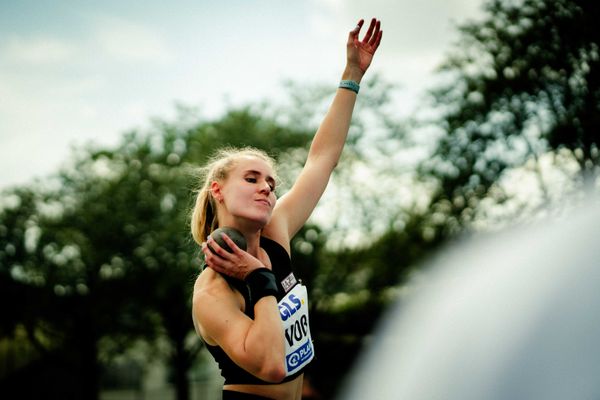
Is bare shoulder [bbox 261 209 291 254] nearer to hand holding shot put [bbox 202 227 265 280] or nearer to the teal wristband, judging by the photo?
hand holding shot put [bbox 202 227 265 280]

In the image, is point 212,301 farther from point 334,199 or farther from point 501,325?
point 334,199

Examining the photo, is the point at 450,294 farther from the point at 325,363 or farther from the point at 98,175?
the point at 98,175

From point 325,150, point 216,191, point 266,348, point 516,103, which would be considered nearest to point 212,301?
point 266,348

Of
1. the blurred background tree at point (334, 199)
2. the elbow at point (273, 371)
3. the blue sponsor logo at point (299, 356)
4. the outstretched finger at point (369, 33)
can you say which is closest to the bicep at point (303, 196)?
the blue sponsor logo at point (299, 356)

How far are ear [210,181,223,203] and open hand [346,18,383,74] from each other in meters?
1.37

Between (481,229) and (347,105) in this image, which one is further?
(481,229)

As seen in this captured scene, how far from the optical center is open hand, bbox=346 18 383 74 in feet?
13.3

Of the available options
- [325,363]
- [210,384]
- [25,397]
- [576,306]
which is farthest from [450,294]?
[25,397]

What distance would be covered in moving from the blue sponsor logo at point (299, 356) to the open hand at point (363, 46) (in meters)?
1.93

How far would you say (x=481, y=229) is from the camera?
23469mm

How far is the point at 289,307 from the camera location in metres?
3.12

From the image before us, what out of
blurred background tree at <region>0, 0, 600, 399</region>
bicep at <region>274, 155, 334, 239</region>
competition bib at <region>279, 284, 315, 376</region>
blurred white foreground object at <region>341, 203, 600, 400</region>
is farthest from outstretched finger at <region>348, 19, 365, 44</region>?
blurred background tree at <region>0, 0, 600, 399</region>

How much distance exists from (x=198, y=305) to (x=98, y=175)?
30681mm

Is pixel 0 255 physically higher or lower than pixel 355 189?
lower
